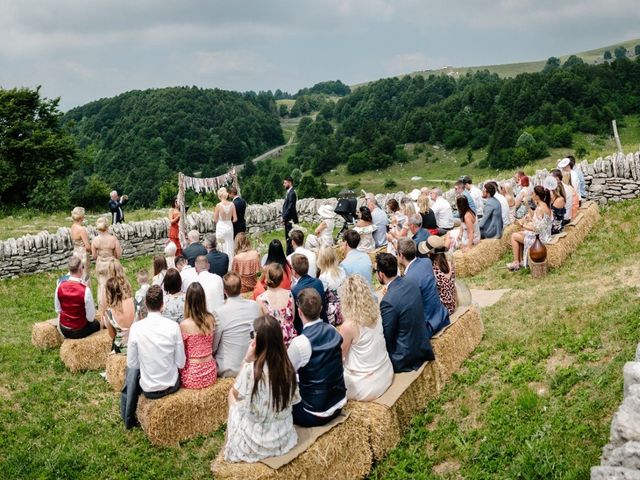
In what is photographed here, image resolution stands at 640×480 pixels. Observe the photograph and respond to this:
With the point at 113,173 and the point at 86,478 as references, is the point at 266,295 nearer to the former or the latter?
the point at 86,478

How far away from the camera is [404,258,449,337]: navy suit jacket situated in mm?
6258

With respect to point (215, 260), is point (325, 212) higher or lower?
higher

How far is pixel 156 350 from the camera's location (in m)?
5.55

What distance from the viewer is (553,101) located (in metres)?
67.2

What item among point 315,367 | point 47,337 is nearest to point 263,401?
point 315,367

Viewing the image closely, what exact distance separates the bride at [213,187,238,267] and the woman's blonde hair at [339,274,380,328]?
22.0 feet

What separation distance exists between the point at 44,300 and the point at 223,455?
28.1ft

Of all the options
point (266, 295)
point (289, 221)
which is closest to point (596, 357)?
point (266, 295)

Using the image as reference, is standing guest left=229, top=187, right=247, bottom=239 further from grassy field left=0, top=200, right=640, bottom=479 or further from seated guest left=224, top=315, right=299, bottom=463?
seated guest left=224, top=315, right=299, bottom=463

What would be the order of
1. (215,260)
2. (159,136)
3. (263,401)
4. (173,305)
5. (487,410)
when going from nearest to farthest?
(263,401), (487,410), (173,305), (215,260), (159,136)

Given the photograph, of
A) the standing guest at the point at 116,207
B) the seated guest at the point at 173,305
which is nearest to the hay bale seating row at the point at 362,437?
the seated guest at the point at 173,305

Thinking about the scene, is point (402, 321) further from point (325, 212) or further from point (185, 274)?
point (325, 212)

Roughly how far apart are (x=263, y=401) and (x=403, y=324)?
6.09ft

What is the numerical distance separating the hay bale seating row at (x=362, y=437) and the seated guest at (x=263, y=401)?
129 millimetres
